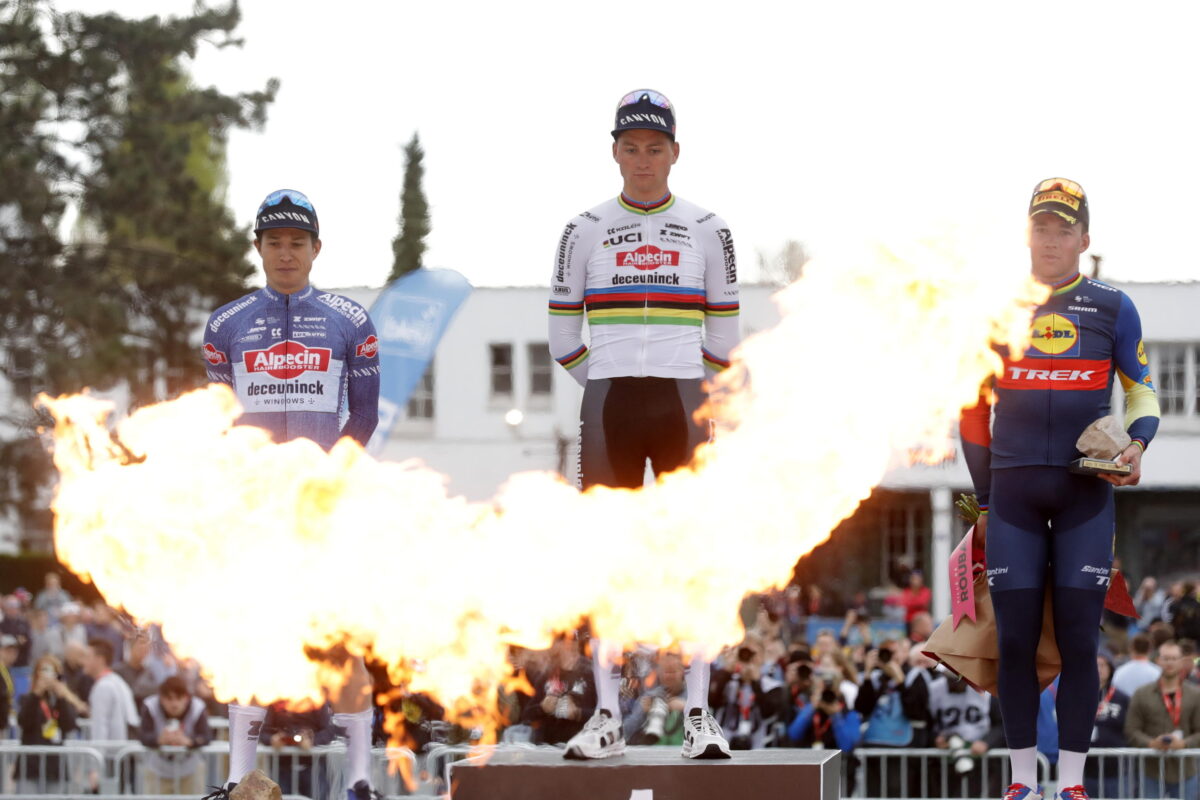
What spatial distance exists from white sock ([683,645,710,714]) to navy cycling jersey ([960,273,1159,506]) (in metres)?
1.56

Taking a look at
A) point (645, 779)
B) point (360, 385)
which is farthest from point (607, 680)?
point (360, 385)

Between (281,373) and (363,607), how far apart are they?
128cm

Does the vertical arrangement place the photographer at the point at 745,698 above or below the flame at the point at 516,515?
below

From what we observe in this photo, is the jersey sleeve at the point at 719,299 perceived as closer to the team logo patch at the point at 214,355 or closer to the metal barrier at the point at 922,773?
the team logo patch at the point at 214,355

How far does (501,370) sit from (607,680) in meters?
39.0

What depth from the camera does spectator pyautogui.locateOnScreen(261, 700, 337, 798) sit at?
800 cm

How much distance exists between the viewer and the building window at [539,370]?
45469 millimetres

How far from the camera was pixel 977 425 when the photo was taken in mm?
7430

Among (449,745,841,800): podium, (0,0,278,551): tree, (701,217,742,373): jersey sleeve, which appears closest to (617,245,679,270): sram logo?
(701,217,742,373): jersey sleeve

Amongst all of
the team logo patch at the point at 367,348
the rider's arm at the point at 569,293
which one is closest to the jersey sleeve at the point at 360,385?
the team logo patch at the point at 367,348

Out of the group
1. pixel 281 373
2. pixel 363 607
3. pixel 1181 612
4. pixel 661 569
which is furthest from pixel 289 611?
pixel 1181 612

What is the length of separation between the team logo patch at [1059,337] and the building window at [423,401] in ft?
130

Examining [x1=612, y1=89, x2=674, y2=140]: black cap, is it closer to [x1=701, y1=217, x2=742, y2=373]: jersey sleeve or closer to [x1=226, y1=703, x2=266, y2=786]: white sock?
[x1=701, y1=217, x2=742, y2=373]: jersey sleeve

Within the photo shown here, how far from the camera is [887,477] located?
133 feet
